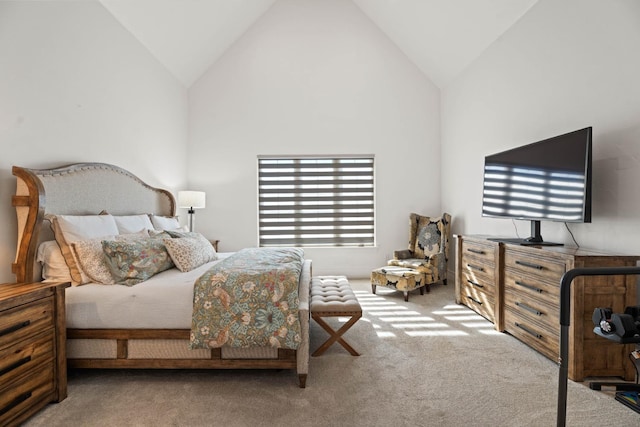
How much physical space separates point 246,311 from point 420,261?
314cm

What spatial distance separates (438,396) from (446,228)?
296 centimetres

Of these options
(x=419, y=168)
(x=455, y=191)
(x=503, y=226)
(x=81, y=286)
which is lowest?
(x=81, y=286)

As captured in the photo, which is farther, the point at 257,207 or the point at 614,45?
the point at 257,207

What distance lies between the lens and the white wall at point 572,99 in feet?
7.73

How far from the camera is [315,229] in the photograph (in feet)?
17.8

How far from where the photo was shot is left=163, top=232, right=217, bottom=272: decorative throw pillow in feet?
8.82

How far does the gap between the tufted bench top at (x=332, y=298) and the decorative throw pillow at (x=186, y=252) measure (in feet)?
3.29

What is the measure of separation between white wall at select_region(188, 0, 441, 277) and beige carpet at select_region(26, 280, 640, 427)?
113 inches

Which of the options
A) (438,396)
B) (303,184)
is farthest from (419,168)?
(438,396)

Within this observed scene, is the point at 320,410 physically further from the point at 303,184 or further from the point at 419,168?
the point at 419,168

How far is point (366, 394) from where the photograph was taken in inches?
79.8

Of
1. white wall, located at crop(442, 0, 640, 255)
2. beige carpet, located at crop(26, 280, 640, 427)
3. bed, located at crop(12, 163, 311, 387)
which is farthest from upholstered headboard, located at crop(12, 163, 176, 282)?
white wall, located at crop(442, 0, 640, 255)

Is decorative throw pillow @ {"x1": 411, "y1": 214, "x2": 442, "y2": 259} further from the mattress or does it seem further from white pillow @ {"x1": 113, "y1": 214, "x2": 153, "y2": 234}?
white pillow @ {"x1": 113, "y1": 214, "x2": 153, "y2": 234}

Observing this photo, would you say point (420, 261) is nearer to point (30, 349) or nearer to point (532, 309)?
point (532, 309)
